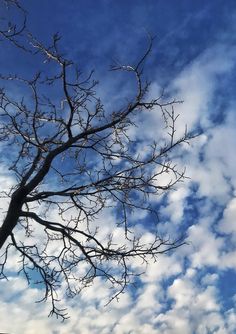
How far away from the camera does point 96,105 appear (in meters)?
8.33

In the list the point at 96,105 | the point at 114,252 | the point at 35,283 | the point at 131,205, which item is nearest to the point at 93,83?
the point at 96,105

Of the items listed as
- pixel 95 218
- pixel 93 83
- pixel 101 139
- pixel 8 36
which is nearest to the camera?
pixel 8 36

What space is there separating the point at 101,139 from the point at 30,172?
5.00 ft

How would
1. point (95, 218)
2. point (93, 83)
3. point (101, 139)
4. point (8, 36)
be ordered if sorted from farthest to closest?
point (95, 218) < point (101, 139) < point (93, 83) < point (8, 36)

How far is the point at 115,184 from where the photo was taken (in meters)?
8.74

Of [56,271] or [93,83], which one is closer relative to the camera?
[93,83]

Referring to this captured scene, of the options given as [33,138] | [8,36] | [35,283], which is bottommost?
[35,283]

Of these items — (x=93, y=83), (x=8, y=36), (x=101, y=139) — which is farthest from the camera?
(x=101, y=139)

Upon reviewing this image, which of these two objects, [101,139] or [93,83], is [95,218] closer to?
[101,139]

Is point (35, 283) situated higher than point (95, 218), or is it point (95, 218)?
point (95, 218)

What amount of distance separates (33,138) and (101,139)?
1405mm

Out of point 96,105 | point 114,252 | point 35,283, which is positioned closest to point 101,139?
point 96,105

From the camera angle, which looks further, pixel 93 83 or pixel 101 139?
pixel 101 139

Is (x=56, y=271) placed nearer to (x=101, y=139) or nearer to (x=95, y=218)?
(x=95, y=218)
